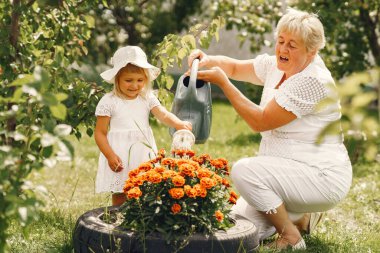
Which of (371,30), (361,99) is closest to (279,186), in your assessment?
(361,99)

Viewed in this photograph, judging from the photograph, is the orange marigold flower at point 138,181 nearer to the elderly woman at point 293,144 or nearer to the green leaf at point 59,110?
the elderly woman at point 293,144

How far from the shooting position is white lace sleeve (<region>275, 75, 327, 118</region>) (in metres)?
3.51

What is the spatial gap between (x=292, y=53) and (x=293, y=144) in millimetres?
469

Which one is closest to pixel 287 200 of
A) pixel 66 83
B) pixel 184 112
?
pixel 184 112

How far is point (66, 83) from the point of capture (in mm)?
3982

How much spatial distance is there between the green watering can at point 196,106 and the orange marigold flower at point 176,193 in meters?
0.67

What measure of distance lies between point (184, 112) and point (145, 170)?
52 cm

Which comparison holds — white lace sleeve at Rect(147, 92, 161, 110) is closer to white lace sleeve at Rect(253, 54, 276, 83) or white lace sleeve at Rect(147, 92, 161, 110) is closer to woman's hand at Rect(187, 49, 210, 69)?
woman's hand at Rect(187, 49, 210, 69)

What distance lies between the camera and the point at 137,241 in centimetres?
282

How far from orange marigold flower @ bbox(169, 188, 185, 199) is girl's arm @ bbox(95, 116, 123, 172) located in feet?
2.45

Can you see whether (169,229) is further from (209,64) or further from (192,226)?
(209,64)

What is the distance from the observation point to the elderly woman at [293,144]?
353 centimetres

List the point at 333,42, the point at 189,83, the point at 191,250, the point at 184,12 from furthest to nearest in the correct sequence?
the point at 184,12 → the point at 333,42 → the point at 189,83 → the point at 191,250

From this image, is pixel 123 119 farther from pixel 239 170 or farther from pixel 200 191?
pixel 200 191
